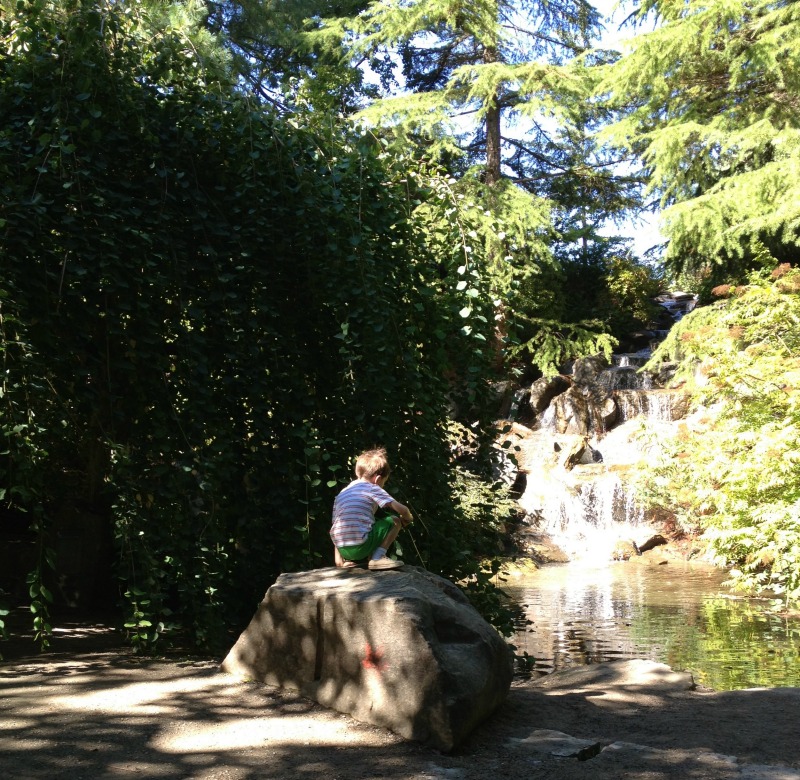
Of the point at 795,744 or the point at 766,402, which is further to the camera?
the point at 766,402

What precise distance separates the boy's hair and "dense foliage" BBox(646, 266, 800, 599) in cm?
501

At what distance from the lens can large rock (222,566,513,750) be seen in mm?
3566

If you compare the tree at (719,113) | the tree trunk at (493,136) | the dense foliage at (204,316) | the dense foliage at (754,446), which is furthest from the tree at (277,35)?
the dense foliage at (204,316)

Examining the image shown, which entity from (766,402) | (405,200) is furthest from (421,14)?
(405,200)

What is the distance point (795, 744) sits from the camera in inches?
146

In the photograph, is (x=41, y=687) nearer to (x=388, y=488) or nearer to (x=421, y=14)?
(x=388, y=488)

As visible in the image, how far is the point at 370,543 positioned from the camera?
455 centimetres

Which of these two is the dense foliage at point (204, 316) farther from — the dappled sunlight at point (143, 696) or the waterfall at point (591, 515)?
the waterfall at point (591, 515)

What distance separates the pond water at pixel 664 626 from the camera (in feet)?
21.9

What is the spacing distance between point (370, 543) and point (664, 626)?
4850 mm

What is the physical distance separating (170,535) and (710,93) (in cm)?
1556

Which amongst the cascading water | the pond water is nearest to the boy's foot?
the pond water

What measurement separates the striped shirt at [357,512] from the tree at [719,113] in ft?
35.7

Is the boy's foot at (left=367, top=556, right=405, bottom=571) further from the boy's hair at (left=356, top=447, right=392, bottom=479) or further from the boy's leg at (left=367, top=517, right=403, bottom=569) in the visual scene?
the boy's hair at (left=356, top=447, right=392, bottom=479)
